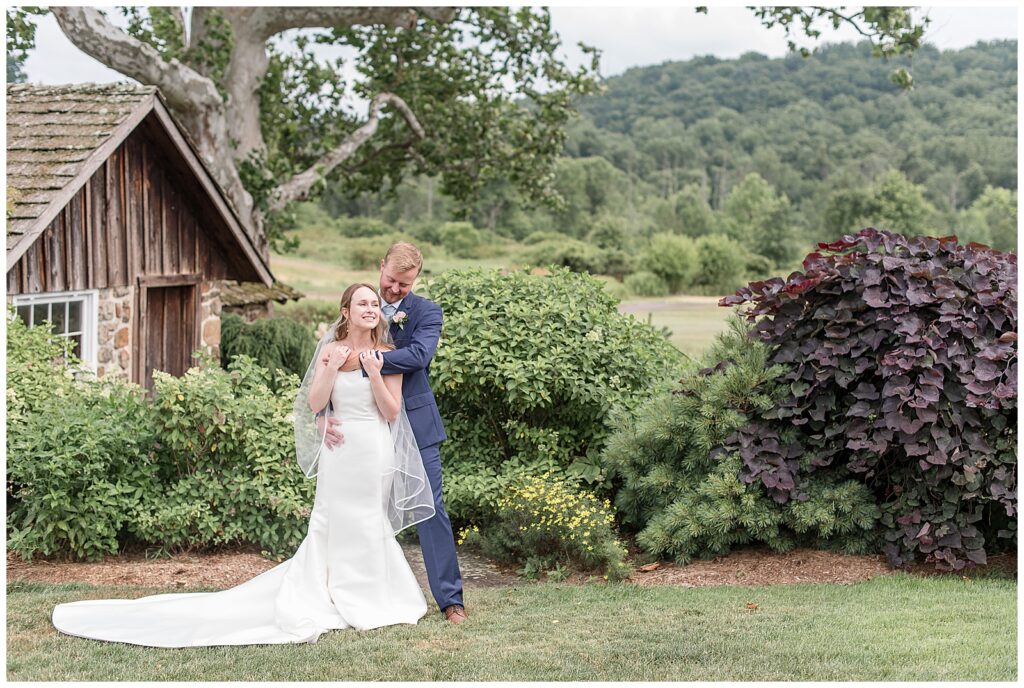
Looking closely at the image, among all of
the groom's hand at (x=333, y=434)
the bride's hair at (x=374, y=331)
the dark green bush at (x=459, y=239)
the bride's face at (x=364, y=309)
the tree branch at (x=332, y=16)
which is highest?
the tree branch at (x=332, y=16)

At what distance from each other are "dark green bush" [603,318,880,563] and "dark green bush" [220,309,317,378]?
24.0 ft

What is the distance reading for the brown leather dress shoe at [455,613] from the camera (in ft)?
18.2

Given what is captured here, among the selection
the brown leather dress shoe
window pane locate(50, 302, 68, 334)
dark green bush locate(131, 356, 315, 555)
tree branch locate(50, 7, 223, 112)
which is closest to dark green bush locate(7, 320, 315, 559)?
dark green bush locate(131, 356, 315, 555)

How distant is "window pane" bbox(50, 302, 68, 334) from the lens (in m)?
10.3

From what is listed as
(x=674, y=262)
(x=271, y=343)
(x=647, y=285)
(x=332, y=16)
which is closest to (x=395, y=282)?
(x=271, y=343)

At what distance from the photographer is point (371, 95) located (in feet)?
65.2

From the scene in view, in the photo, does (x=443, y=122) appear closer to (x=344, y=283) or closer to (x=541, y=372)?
(x=541, y=372)

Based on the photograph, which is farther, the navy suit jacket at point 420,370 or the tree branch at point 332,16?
the tree branch at point 332,16

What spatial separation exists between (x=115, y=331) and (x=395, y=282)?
6486mm

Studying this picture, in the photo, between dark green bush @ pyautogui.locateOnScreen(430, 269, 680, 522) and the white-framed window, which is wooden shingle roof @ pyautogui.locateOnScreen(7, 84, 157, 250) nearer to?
the white-framed window

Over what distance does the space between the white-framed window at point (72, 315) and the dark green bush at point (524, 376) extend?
385 cm

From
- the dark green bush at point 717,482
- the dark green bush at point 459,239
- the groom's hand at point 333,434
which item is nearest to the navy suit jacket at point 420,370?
the groom's hand at point 333,434

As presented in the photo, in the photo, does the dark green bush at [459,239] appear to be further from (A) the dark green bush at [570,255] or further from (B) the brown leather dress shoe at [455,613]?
(B) the brown leather dress shoe at [455,613]

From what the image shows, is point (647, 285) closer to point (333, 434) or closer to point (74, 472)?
point (74, 472)
